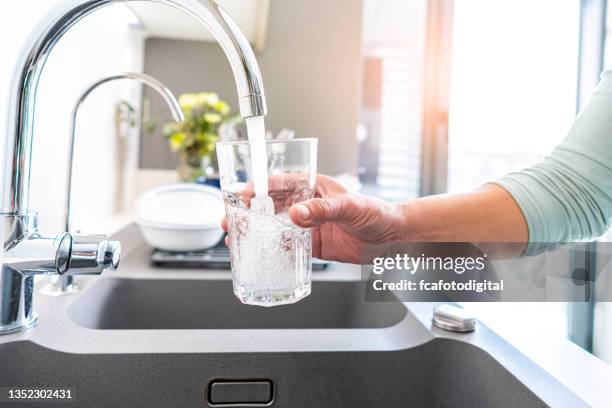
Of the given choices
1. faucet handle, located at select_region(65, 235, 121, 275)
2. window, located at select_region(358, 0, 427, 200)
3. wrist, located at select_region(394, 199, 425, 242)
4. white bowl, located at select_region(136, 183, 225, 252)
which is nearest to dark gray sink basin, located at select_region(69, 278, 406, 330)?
white bowl, located at select_region(136, 183, 225, 252)

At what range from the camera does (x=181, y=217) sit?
101 cm

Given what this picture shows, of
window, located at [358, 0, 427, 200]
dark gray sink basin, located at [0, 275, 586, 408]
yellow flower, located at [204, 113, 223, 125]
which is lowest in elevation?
dark gray sink basin, located at [0, 275, 586, 408]

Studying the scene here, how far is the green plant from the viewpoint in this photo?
5.00 feet

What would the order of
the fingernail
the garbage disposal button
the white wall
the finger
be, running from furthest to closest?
the white wall, the finger, the garbage disposal button, the fingernail

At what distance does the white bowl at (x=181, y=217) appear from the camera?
84 centimetres

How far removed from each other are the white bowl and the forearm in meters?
0.41

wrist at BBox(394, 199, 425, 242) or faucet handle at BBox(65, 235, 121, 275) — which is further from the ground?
wrist at BBox(394, 199, 425, 242)

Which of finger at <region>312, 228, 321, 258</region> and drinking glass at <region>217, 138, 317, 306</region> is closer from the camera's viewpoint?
drinking glass at <region>217, 138, 317, 306</region>

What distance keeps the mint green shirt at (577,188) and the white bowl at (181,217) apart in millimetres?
548

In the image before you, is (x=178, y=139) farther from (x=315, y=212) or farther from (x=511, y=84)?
(x=315, y=212)

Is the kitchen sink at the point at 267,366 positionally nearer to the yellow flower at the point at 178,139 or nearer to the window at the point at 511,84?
the window at the point at 511,84

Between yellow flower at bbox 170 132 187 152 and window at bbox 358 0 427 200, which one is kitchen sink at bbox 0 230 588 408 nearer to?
yellow flower at bbox 170 132 187 152

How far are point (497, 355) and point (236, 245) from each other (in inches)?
11.4

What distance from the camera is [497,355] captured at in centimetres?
46
